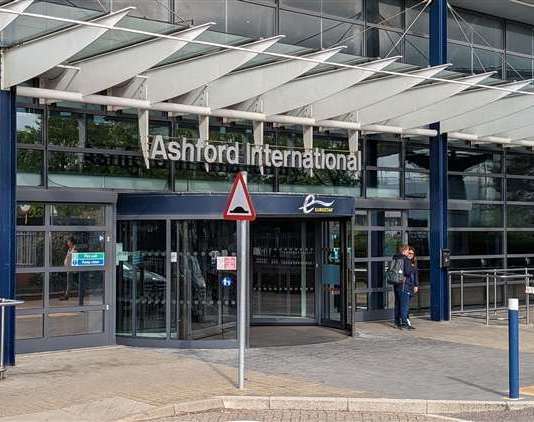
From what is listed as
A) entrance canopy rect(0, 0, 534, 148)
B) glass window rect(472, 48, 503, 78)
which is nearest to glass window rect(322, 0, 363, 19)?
entrance canopy rect(0, 0, 534, 148)

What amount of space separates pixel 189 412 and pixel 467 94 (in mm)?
9622

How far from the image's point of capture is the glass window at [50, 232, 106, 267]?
13008 millimetres

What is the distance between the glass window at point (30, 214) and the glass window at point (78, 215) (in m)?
0.21

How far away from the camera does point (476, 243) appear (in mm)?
19531

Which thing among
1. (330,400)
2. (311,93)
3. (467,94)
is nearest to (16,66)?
(311,93)

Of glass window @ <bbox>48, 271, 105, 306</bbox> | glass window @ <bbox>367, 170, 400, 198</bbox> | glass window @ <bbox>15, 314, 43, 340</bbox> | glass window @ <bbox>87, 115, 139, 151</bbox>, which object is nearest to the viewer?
glass window @ <bbox>15, 314, 43, 340</bbox>

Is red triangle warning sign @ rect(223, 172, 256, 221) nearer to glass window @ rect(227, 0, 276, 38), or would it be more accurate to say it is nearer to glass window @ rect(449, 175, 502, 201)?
glass window @ rect(227, 0, 276, 38)

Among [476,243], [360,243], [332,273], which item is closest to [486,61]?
[476,243]

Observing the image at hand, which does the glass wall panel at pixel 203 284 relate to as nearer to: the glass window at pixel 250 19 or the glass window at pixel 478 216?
the glass window at pixel 250 19

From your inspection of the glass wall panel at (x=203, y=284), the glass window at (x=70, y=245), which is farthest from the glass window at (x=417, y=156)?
the glass window at (x=70, y=245)

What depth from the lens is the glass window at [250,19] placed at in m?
15.3

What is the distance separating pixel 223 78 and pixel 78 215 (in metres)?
3.31

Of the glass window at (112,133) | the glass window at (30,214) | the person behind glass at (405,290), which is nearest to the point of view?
the glass window at (30,214)

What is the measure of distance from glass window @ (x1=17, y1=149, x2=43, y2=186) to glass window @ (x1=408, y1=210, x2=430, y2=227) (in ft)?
27.8
